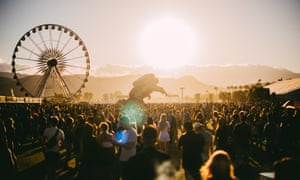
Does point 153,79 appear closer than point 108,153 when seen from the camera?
No

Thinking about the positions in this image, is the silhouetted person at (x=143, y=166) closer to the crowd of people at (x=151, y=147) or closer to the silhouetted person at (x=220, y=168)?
the crowd of people at (x=151, y=147)

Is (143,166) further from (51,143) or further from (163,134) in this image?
(163,134)

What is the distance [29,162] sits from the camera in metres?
13.8

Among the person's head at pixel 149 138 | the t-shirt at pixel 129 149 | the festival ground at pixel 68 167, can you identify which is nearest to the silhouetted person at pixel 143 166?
the person's head at pixel 149 138

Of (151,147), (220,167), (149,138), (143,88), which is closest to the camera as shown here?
(220,167)

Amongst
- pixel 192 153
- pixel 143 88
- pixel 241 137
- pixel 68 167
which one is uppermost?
pixel 143 88

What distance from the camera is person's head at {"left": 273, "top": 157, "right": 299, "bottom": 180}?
11.3 ft

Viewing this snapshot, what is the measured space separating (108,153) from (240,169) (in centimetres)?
621

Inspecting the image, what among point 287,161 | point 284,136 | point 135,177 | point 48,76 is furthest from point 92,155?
point 48,76

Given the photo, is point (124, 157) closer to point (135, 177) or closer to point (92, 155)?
point (92, 155)

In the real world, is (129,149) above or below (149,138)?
below

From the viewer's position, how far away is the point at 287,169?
3.47 meters

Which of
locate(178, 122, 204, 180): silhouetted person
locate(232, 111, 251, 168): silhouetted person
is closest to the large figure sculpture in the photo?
locate(232, 111, 251, 168): silhouetted person

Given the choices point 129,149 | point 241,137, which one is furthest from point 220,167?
point 241,137
